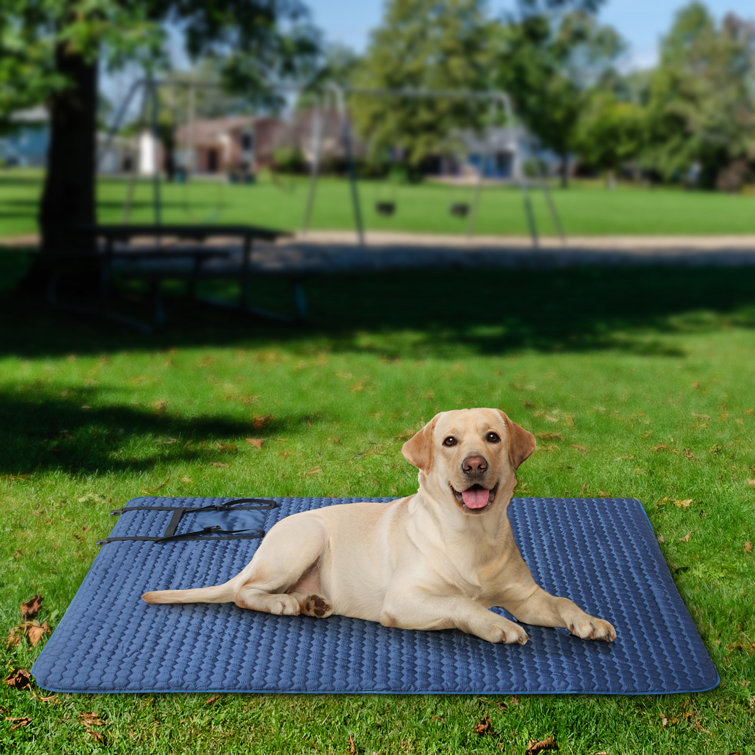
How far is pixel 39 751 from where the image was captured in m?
2.92

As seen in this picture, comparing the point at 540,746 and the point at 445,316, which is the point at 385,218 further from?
the point at 540,746

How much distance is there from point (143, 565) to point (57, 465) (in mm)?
1473

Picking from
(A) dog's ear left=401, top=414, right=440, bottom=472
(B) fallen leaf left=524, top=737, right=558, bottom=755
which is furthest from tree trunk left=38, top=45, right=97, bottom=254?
(B) fallen leaf left=524, top=737, right=558, bottom=755

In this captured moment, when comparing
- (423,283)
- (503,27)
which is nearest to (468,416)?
(423,283)

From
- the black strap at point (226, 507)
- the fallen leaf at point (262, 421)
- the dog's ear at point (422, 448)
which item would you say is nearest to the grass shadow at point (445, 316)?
the fallen leaf at point (262, 421)

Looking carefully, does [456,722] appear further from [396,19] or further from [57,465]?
[396,19]

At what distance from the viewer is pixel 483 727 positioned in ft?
9.87

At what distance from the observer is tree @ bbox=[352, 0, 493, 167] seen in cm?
5806

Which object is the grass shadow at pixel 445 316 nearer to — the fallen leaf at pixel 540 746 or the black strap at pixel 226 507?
the black strap at pixel 226 507

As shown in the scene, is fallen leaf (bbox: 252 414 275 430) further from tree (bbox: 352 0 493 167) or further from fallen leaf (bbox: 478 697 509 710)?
tree (bbox: 352 0 493 167)

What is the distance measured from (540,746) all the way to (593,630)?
57cm

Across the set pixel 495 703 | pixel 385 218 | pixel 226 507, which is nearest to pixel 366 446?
pixel 226 507

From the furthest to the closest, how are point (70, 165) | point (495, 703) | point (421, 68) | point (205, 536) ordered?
point (421, 68), point (70, 165), point (205, 536), point (495, 703)

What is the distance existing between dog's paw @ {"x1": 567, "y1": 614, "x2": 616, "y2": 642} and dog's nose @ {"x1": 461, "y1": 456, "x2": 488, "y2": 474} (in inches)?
27.8
